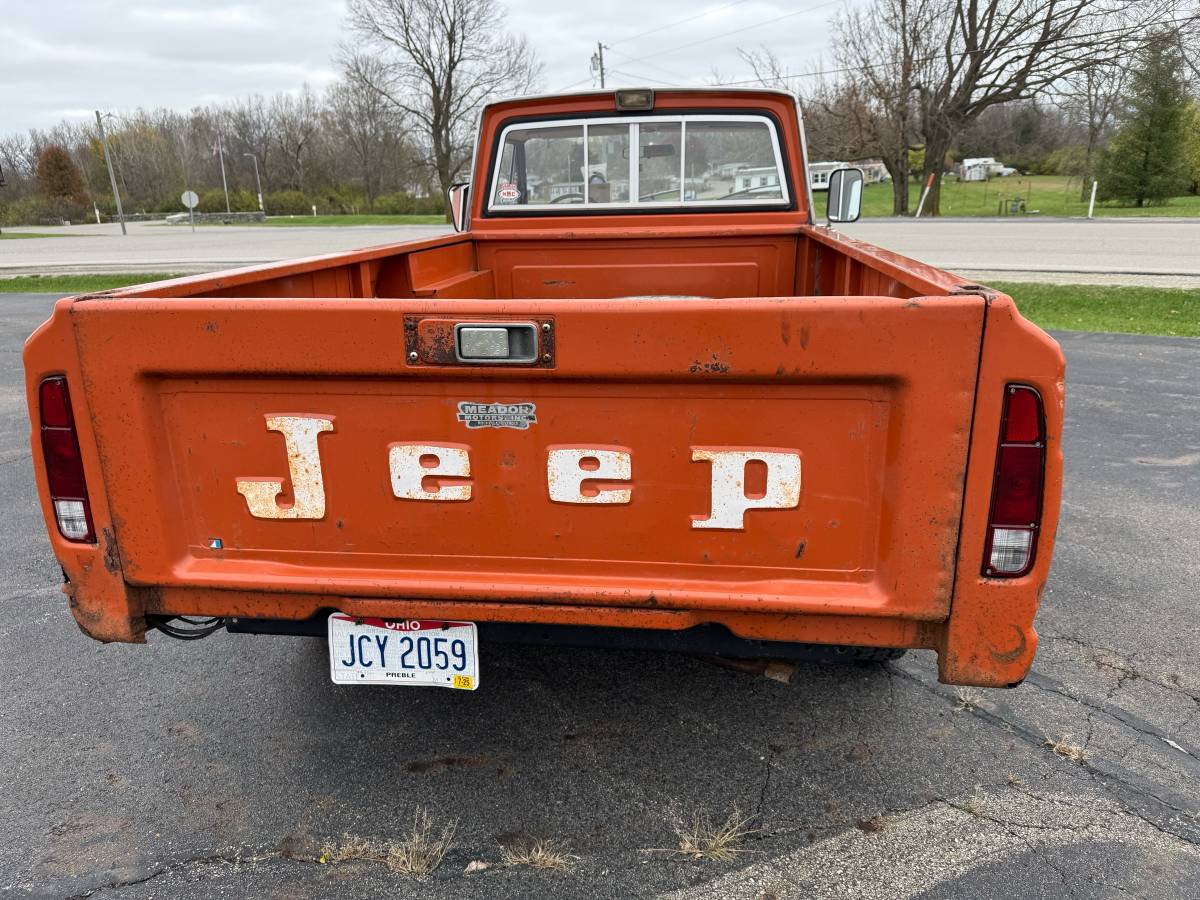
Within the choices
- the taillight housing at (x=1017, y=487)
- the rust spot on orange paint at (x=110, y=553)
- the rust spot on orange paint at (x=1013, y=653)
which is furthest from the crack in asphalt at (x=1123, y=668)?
the rust spot on orange paint at (x=110, y=553)

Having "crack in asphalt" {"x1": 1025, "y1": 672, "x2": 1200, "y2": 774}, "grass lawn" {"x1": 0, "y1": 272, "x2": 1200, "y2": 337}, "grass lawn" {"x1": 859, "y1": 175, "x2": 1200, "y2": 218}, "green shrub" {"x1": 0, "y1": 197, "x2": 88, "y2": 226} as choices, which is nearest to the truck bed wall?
"crack in asphalt" {"x1": 1025, "y1": 672, "x2": 1200, "y2": 774}

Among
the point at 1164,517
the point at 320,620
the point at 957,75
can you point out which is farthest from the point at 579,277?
the point at 957,75

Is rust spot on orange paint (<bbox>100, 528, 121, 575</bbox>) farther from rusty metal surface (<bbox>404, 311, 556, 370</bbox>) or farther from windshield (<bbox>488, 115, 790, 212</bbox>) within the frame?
windshield (<bbox>488, 115, 790, 212</bbox>)

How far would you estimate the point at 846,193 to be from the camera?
472cm

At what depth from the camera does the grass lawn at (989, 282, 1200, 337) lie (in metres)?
9.52

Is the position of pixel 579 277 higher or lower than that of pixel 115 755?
higher

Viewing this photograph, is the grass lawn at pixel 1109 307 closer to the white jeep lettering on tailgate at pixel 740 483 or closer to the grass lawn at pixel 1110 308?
the grass lawn at pixel 1110 308

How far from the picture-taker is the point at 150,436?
191 cm

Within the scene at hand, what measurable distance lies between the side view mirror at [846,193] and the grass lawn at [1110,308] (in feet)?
19.9

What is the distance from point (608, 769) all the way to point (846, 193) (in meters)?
3.59

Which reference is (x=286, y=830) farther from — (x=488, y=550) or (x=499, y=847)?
(x=488, y=550)

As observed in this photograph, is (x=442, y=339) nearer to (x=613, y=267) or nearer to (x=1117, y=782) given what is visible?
(x=1117, y=782)

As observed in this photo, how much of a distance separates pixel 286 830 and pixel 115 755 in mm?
723

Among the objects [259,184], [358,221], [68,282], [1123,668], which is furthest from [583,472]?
[259,184]
